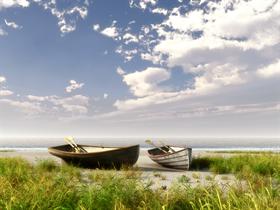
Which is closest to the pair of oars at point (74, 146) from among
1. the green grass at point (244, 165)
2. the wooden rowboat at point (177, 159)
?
the wooden rowboat at point (177, 159)

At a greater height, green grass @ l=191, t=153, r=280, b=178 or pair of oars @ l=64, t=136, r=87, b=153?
pair of oars @ l=64, t=136, r=87, b=153

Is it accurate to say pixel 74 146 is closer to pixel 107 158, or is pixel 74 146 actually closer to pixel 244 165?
pixel 107 158

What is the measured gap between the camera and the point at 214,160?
17.5 meters

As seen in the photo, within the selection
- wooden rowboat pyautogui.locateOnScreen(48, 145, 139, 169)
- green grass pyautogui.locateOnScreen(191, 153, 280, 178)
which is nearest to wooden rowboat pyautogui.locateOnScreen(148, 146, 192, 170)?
green grass pyautogui.locateOnScreen(191, 153, 280, 178)

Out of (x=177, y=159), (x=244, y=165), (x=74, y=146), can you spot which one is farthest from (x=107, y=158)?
(x=244, y=165)

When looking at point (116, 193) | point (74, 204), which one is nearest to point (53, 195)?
point (74, 204)

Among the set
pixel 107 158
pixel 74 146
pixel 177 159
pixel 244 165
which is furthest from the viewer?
pixel 74 146

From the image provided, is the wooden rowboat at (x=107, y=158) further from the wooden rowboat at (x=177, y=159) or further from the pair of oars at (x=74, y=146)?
the pair of oars at (x=74, y=146)

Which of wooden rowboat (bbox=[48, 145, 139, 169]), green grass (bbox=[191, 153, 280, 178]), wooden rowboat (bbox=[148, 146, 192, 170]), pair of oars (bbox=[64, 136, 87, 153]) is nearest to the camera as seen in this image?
green grass (bbox=[191, 153, 280, 178])

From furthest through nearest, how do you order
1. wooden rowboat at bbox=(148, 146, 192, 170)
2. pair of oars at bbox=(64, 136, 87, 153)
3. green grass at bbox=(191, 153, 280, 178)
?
pair of oars at bbox=(64, 136, 87, 153), wooden rowboat at bbox=(148, 146, 192, 170), green grass at bbox=(191, 153, 280, 178)

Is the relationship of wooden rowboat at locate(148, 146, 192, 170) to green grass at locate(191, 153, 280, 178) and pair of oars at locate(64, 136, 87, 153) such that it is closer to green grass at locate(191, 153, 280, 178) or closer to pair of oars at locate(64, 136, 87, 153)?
green grass at locate(191, 153, 280, 178)

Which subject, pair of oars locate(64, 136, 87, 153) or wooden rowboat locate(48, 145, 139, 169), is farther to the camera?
pair of oars locate(64, 136, 87, 153)

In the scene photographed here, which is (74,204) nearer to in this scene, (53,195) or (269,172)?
(53,195)

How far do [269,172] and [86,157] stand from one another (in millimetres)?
6910
